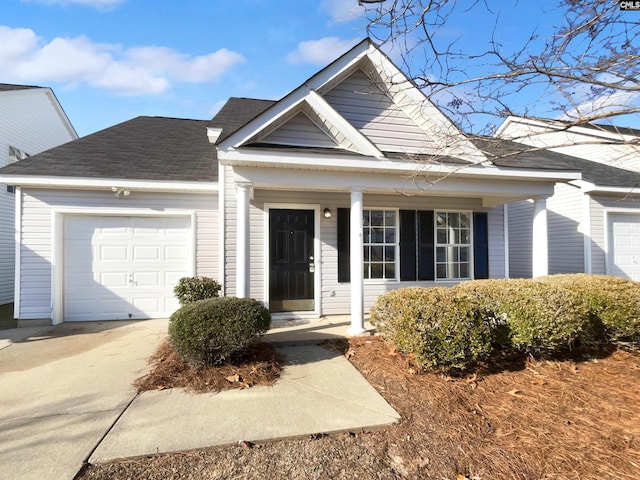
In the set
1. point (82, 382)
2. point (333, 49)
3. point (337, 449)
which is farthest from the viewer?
point (333, 49)

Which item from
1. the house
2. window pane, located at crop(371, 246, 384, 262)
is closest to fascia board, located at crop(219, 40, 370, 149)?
the house

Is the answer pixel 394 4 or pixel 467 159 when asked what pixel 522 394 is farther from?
→ pixel 394 4

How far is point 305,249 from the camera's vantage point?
6977 mm

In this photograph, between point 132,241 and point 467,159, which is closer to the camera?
point 467,159

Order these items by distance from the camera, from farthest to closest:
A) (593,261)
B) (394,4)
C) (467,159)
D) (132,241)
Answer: (593,261) < (132,241) < (467,159) < (394,4)

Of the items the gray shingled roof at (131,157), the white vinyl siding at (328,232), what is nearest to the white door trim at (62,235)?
the gray shingled roof at (131,157)

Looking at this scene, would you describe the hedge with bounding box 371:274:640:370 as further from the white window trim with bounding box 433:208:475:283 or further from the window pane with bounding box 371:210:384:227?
the window pane with bounding box 371:210:384:227

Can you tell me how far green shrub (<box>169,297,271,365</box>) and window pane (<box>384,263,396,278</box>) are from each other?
4133 millimetres

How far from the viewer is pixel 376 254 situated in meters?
7.38

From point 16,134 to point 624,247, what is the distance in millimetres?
19023

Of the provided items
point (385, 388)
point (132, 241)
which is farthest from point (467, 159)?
point (132, 241)

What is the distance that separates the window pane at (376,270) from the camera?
24.1 feet

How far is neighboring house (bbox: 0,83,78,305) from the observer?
9430 millimetres

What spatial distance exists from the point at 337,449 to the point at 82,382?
3.13m
